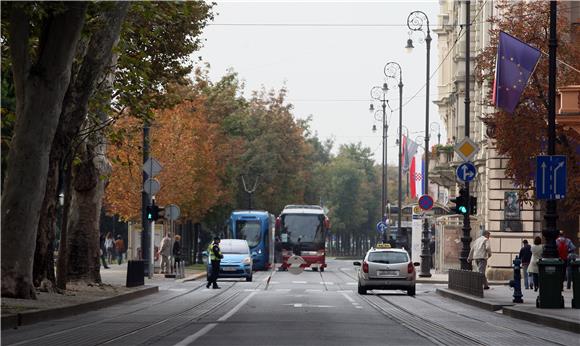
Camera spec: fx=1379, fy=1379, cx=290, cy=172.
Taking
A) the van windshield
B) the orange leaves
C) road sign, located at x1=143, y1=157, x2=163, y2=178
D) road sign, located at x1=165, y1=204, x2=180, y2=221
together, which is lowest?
the van windshield

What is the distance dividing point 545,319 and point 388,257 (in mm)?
15965

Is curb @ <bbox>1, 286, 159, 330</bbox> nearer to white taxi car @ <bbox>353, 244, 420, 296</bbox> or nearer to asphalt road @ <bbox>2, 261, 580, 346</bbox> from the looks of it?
asphalt road @ <bbox>2, 261, 580, 346</bbox>

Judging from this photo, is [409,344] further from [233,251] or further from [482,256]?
[233,251]

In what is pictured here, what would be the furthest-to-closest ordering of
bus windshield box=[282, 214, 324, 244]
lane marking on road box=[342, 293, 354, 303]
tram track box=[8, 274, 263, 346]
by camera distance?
Answer: bus windshield box=[282, 214, 324, 244]
lane marking on road box=[342, 293, 354, 303]
tram track box=[8, 274, 263, 346]

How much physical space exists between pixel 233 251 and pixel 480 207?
543 inches

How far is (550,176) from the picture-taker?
29188 mm

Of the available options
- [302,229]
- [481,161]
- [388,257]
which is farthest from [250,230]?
[388,257]

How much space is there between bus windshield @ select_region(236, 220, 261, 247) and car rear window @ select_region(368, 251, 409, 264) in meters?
35.8

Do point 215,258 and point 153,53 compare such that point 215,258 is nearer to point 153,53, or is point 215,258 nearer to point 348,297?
point 348,297

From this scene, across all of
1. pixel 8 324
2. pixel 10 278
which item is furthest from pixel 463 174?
pixel 8 324

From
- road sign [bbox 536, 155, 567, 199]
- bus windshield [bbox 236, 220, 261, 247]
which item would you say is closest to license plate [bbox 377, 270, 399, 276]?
road sign [bbox 536, 155, 567, 199]

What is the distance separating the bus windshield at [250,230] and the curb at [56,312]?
39.5 metres

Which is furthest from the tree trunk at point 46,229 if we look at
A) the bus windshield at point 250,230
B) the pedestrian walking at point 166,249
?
the bus windshield at point 250,230

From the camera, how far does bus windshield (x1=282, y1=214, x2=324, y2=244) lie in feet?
252
